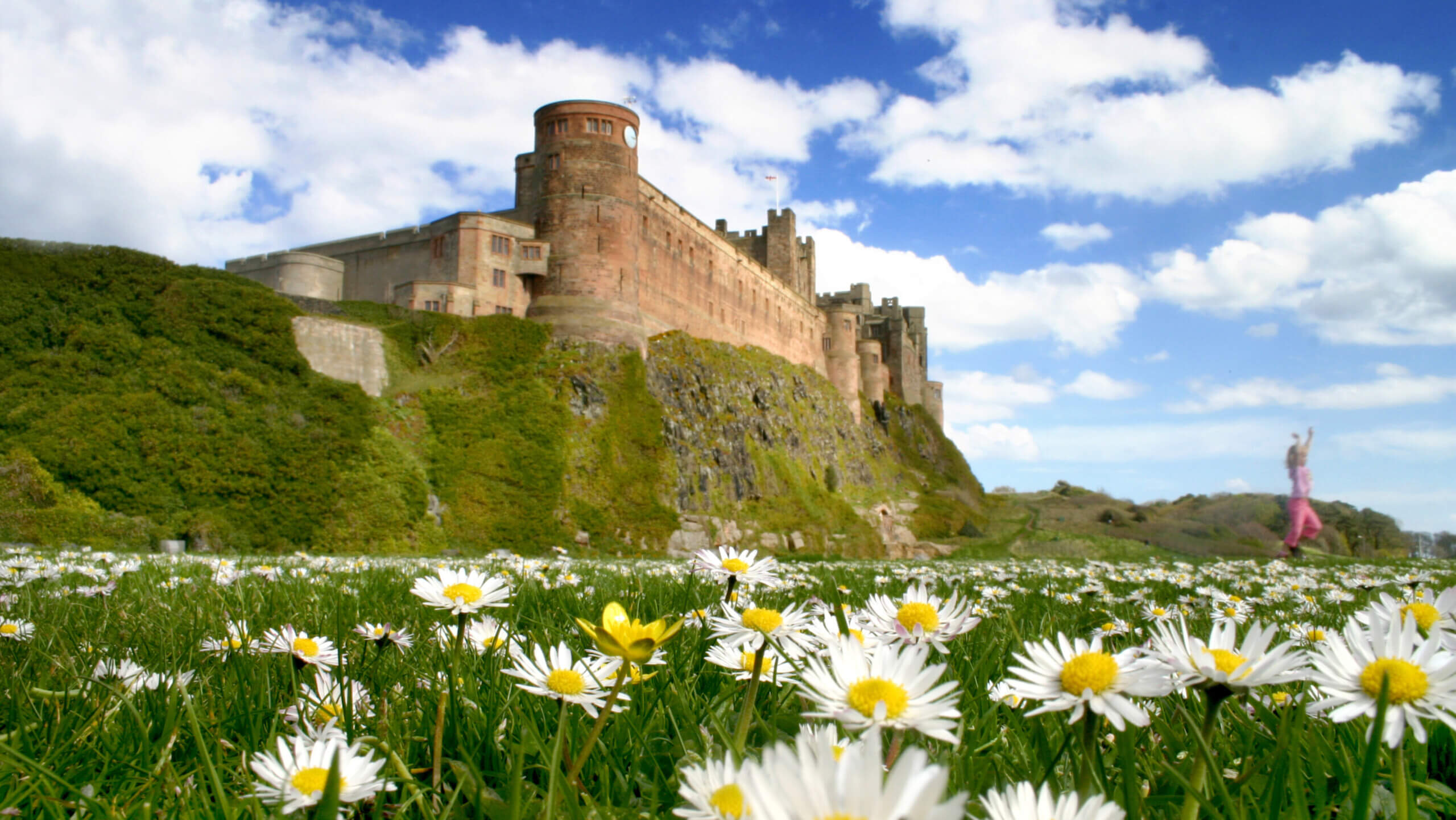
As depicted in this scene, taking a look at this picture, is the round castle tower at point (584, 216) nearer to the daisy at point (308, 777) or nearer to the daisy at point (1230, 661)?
the daisy at point (308, 777)

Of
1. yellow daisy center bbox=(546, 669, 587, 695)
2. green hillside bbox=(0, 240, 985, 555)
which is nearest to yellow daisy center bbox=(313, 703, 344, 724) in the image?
yellow daisy center bbox=(546, 669, 587, 695)

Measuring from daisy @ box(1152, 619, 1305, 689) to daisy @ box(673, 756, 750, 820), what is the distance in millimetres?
561

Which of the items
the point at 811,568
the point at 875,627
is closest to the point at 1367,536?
the point at 811,568

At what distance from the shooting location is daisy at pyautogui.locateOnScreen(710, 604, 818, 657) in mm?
1415

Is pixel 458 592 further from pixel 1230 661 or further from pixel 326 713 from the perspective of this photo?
pixel 1230 661

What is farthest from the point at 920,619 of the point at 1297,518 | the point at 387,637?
the point at 1297,518

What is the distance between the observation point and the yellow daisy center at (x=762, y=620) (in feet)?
4.63

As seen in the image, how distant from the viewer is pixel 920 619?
1391 mm

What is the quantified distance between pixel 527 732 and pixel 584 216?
32973 mm

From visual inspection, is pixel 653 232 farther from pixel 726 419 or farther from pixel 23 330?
pixel 23 330

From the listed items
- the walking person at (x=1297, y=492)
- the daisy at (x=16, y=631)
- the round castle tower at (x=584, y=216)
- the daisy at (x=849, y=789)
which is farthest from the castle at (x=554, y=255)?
the daisy at (x=849, y=789)

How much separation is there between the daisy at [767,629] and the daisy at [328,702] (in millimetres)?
747

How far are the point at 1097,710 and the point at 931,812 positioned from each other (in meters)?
0.56

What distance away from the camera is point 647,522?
1118 inches
